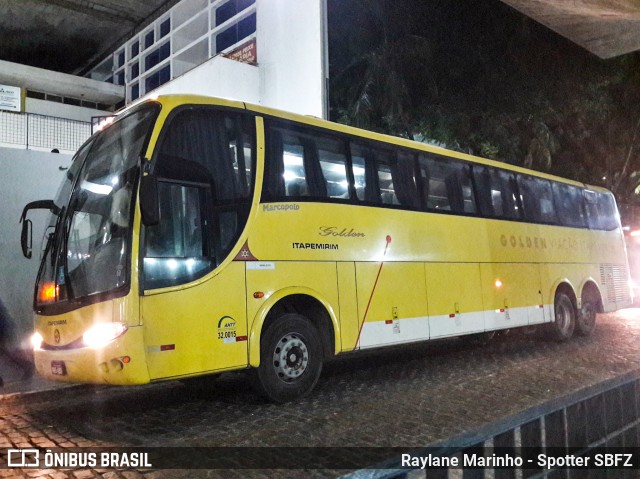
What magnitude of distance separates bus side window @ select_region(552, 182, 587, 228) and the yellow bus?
411 centimetres

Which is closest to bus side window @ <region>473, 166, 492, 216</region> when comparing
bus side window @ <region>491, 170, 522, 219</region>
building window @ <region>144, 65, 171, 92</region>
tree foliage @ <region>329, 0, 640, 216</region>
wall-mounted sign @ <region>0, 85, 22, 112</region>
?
bus side window @ <region>491, 170, 522, 219</region>

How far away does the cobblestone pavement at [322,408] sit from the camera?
4.94 metres

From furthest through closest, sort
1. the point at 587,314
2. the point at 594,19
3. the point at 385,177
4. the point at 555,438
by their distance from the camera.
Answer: the point at 587,314, the point at 594,19, the point at 385,177, the point at 555,438

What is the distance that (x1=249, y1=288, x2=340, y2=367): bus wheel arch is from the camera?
244 inches

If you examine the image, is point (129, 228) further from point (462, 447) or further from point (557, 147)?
point (557, 147)

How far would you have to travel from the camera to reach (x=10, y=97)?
21.6 metres

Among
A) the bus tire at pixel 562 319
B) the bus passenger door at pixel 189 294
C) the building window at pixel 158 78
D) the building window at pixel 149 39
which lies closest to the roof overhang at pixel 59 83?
the building window at pixel 158 78

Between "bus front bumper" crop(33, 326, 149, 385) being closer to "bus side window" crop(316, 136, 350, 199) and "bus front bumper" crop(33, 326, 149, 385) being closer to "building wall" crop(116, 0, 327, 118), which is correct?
"bus side window" crop(316, 136, 350, 199)

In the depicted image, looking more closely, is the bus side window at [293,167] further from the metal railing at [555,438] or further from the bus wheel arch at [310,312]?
the metal railing at [555,438]

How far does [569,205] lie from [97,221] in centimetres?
1073

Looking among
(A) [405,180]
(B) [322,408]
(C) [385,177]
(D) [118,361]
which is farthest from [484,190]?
(D) [118,361]

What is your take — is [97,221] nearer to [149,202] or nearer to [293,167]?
[149,202]

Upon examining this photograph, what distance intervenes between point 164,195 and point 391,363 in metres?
5.22

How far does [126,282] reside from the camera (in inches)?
200
